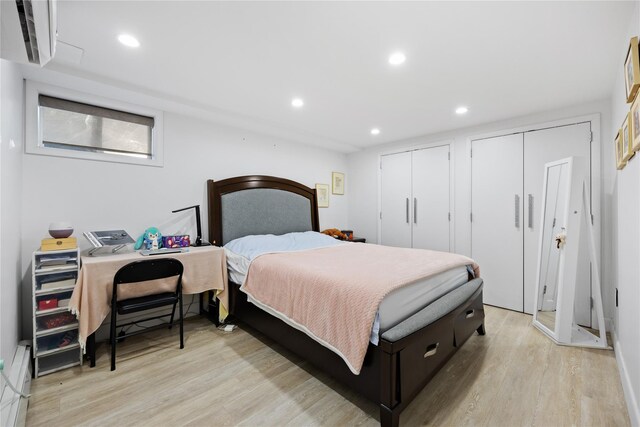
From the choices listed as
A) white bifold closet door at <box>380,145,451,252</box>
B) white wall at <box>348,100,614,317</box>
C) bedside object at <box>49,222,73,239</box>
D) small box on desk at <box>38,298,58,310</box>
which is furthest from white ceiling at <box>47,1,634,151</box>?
Answer: small box on desk at <box>38,298,58,310</box>

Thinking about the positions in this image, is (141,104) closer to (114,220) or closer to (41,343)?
(114,220)

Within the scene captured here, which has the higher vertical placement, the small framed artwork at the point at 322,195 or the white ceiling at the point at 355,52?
the white ceiling at the point at 355,52

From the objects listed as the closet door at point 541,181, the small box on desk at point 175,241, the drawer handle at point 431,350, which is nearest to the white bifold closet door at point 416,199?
the closet door at point 541,181

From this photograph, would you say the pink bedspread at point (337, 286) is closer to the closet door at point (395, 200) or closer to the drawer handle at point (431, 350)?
the drawer handle at point (431, 350)

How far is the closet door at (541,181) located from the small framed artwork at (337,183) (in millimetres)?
2711

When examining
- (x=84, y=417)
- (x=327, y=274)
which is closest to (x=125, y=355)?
(x=84, y=417)

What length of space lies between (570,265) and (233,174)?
372cm

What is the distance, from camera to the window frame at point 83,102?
7.26 ft

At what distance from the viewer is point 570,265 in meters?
2.50

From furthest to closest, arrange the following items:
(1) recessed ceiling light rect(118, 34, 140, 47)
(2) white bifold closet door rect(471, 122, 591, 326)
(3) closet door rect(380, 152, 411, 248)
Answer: (3) closet door rect(380, 152, 411, 248)
(2) white bifold closet door rect(471, 122, 591, 326)
(1) recessed ceiling light rect(118, 34, 140, 47)

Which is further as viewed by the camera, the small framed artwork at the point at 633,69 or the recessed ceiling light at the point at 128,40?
the recessed ceiling light at the point at 128,40

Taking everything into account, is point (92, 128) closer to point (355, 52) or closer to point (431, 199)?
point (355, 52)

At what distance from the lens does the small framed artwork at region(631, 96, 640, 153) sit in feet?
4.66

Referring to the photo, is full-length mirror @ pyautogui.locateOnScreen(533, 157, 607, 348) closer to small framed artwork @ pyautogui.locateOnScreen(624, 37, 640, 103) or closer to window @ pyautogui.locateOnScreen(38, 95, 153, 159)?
small framed artwork @ pyautogui.locateOnScreen(624, 37, 640, 103)
